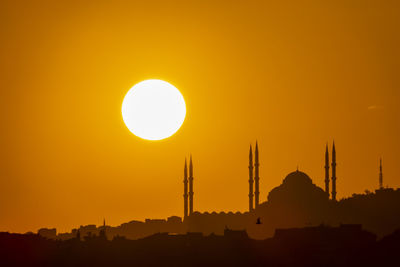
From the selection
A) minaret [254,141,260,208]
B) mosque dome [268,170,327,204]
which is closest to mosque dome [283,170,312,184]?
mosque dome [268,170,327,204]

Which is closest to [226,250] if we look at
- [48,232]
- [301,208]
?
[301,208]

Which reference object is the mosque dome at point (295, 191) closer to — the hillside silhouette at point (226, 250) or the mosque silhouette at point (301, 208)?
the mosque silhouette at point (301, 208)

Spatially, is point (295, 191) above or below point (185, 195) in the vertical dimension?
below

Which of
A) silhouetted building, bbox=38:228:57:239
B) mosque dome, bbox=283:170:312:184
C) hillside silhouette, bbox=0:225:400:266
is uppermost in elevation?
mosque dome, bbox=283:170:312:184

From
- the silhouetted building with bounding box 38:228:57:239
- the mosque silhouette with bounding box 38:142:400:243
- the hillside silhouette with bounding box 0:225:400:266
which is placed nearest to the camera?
the hillside silhouette with bounding box 0:225:400:266

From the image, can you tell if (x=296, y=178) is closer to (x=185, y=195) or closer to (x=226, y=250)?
(x=185, y=195)

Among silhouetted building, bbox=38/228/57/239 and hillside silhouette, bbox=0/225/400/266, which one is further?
silhouetted building, bbox=38/228/57/239

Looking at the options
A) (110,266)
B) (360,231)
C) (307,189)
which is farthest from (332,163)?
(110,266)

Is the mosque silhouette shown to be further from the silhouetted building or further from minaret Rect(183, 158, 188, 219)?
the silhouetted building

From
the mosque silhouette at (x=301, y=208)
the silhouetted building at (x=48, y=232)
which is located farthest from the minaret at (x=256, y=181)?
the silhouetted building at (x=48, y=232)

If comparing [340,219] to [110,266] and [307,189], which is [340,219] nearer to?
[307,189]

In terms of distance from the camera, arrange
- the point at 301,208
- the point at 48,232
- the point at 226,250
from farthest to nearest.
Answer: the point at 48,232 < the point at 301,208 < the point at 226,250

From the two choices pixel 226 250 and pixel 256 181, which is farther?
pixel 256 181
